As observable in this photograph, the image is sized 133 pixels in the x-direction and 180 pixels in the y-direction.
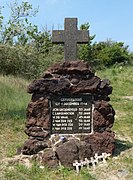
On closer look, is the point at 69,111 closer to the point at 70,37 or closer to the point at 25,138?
the point at 70,37

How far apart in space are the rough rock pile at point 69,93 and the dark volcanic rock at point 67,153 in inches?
4.3

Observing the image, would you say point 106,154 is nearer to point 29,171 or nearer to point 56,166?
point 56,166

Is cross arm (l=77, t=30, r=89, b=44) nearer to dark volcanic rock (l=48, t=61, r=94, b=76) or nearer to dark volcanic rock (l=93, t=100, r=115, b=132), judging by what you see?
dark volcanic rock (l=48, t=61, r=94, b=76)

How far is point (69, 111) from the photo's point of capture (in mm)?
6328

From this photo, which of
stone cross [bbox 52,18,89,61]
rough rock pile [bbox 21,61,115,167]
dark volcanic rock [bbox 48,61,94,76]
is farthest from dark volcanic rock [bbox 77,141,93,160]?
stone cross [bbox 52,18,89,61]

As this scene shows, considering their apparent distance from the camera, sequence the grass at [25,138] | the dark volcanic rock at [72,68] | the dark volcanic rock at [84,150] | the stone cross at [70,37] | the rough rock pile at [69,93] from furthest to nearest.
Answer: the stone cross at [70,37]
the dark volcanic rock at [72,68]
the rough rock pile at [69,93]
the dark volcanic rock at [84,150]
the grass at [25,138]

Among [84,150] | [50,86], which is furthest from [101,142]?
[50,86]

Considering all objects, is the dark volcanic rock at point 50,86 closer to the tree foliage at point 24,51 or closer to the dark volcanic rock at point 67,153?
the dark volcanic rock at point 67,153

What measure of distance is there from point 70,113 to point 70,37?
4.97ft

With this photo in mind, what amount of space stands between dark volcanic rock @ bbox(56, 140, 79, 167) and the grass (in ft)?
0.40

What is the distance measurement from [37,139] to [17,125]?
2507 mm

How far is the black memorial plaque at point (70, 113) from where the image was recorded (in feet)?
20.7

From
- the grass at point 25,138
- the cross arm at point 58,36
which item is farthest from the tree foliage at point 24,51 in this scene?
the cross arm at point 58,36

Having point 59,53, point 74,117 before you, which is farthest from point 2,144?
point 59,53
